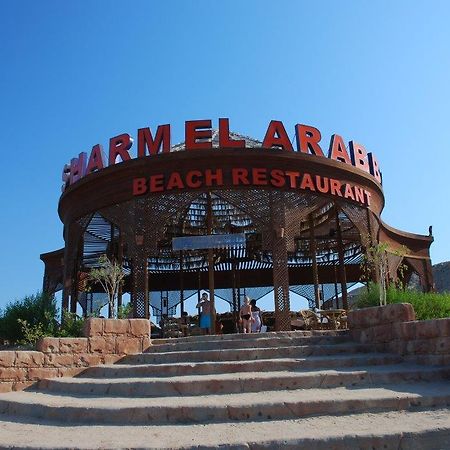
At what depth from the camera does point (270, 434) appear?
399 centimetres

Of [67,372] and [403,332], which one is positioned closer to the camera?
[403,332]

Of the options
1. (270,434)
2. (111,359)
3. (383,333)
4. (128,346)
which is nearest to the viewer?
(270,434)

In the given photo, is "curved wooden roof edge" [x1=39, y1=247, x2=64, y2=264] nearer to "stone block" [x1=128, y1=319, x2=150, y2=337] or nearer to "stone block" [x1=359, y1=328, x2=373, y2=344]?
"stone block" [x1=128, y1=319, x2=150, y2=337]

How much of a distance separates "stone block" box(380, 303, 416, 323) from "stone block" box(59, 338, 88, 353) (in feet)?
15.1

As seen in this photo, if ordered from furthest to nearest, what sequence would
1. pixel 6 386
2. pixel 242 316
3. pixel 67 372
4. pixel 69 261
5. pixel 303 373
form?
pixel 69 261 < pixel 242 316 < pixel 67 372 < pixel 6 386 < pixel 303 373

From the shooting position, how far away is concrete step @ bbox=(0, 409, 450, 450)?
12.5 feet

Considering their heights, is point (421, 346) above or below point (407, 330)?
below

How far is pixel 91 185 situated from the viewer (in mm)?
13359

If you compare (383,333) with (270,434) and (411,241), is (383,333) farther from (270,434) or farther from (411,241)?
(411,241)

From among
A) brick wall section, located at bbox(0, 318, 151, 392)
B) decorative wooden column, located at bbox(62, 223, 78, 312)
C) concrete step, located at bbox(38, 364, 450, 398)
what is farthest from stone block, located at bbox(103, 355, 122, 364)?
decorative wooden column, located at bbox(62, 223, 78, 312)

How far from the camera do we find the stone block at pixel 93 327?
25.5 ft

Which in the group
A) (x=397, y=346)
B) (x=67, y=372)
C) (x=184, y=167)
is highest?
(x=184, y=167)

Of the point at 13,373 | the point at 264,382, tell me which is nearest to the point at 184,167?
the point at 13,373

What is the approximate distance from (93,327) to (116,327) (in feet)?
1.22
